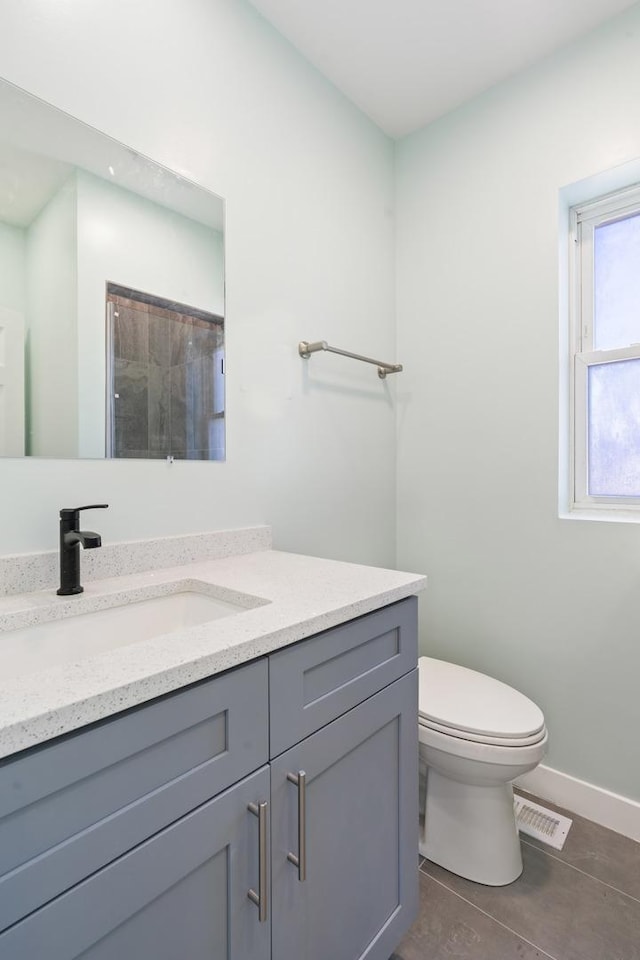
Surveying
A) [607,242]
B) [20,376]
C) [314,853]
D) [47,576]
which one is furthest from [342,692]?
[607,242]

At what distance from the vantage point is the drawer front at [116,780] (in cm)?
48

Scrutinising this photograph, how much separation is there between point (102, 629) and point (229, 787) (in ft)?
1.41

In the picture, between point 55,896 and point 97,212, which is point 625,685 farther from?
point 97,212

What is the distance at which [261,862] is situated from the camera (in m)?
0.71

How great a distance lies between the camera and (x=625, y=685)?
58.7 inches

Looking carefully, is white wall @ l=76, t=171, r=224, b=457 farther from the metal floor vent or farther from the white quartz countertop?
the metal floor vent

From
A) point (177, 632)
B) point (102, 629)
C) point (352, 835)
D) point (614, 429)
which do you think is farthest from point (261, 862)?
point (614, 429)

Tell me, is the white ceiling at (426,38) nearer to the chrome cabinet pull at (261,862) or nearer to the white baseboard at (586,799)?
the chrome cabinet pull at (261,862)

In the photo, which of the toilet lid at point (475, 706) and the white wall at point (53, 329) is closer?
the white wall at point (53, 329)

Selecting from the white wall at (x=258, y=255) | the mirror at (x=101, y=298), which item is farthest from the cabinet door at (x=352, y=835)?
the mirror at (x=101, y=298)

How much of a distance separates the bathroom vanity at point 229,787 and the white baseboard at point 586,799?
32.3 inches

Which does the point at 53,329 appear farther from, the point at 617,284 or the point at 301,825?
the point at 617,284

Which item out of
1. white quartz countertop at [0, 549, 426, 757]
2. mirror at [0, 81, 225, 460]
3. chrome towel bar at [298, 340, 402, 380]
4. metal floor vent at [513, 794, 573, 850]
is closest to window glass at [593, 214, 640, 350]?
chrome towel bar at [298, 340, 402, 380]

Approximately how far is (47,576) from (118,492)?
25 cm
